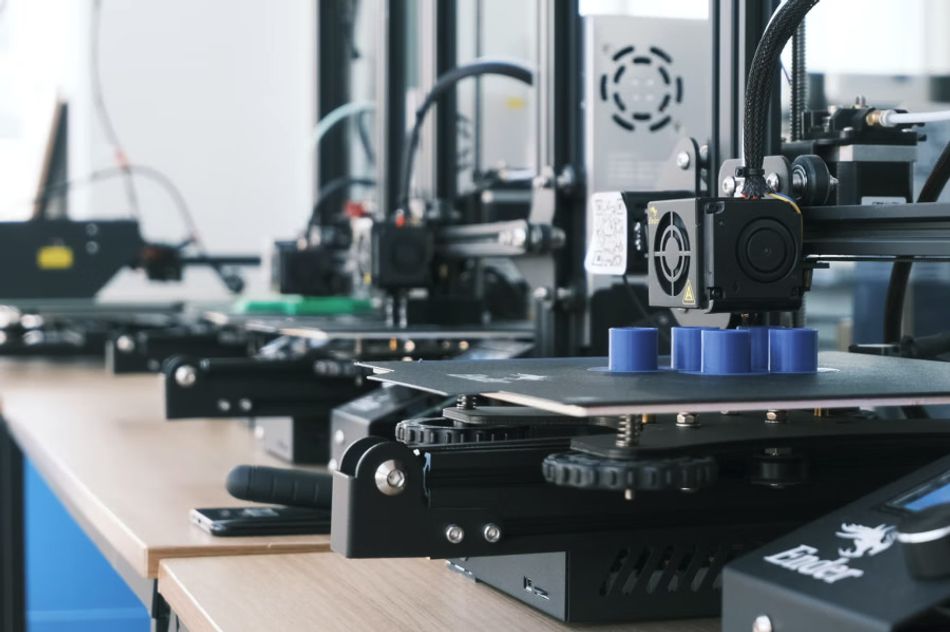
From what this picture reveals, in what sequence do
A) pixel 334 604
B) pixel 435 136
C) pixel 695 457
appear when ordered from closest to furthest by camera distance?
pixel 695 457 < pixel 334 604 < pixel 435 136

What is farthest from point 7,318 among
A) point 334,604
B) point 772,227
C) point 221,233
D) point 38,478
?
point 772,227

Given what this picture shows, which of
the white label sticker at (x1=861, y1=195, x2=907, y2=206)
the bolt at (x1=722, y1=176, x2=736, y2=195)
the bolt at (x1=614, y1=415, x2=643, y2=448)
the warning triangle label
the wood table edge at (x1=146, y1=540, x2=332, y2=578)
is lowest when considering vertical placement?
the wood table edge at (x1=146, y1=540, x2=332, y2=578)

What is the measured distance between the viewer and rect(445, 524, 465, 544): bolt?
0.77m

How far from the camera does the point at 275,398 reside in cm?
164

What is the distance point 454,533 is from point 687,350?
0.65ft

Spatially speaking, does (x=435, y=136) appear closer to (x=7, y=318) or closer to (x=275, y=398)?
(x=275, y=398)

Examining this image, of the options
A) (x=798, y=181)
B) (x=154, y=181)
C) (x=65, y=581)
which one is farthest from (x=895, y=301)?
(x=154, y=181)

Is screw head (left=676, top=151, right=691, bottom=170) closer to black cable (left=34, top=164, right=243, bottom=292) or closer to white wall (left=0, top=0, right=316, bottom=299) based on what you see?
black cable (left=34, top=164, right=243, bottom=292)

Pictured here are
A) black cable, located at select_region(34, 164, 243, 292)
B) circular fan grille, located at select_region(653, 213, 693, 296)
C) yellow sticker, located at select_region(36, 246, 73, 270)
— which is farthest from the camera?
black cable, located at select_region(34, 164, 243, 292)

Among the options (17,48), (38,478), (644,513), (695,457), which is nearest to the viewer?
(695,457)

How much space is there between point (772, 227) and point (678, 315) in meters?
0.12

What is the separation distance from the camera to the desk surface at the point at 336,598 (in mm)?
874

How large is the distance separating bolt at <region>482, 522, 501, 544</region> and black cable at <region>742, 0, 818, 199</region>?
10.9 inches

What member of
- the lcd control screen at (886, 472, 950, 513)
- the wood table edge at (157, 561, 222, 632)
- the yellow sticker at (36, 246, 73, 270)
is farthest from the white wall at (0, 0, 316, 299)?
the lcd control screen at (886, 472, 950, 513)
